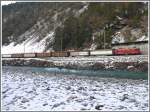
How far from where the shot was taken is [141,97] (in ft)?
78.8

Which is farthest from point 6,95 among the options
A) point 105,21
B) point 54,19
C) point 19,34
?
point 19,34

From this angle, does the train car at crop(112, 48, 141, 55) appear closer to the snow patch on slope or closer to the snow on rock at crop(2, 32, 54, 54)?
the snow patch on slope

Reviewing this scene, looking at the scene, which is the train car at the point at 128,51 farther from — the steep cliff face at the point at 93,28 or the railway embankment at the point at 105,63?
the steep cliff face at the point at 93,28

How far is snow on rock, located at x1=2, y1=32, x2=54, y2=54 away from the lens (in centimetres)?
14330

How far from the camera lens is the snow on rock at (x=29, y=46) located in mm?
143300

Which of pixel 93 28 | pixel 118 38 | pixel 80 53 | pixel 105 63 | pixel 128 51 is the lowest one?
pixel 105 63

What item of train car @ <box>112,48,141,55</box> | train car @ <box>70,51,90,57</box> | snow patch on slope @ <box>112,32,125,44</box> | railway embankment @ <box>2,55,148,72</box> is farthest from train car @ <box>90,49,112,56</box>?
snow patch on slope @ <box>112,32,125,44</box>

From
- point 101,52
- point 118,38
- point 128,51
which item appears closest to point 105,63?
point 128,51

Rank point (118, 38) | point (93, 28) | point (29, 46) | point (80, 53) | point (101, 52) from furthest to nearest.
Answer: point (29, 46) → point (93, 28) → point (118, 38) → point (80, 53) → point (101, 52)

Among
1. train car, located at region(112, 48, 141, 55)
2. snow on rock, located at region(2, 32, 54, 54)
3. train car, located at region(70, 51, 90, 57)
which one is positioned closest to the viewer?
train car, located at region(112, 48, 141, 55)

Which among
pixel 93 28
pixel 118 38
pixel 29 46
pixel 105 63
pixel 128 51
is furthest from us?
pixel 29 46

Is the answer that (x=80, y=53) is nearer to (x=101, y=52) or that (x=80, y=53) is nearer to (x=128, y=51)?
(x=101, y=52)

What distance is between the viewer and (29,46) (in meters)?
158

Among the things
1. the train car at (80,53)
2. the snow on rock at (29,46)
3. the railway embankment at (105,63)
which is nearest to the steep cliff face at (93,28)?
the snow on rock at (29,46)
